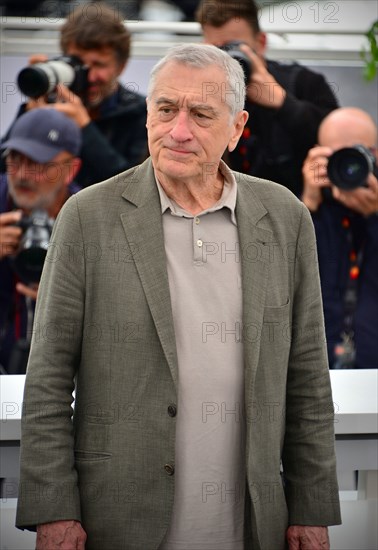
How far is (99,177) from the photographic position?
2.60 meters

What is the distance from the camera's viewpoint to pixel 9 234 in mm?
2453

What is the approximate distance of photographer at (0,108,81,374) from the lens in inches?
97.3

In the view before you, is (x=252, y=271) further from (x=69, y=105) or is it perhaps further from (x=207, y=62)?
(x=69, y=105)

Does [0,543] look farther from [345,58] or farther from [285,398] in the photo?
[345,58]

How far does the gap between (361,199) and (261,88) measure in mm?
438

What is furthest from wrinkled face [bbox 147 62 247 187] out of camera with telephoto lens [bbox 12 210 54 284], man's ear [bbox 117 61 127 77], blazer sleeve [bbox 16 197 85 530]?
man's ear [bbox 117 61 127 77]

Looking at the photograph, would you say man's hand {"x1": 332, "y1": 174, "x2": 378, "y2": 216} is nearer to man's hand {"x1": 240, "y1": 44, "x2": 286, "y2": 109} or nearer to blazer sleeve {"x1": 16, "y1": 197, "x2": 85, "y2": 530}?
man's hand {"x1": 240, "y1": 44, "x2": 286, "y2": 109}

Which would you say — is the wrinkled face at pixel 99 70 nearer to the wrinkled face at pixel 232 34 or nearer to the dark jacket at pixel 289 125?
the wrinkled face at pixel 232 34

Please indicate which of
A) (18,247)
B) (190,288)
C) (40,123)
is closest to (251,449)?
(190,288)

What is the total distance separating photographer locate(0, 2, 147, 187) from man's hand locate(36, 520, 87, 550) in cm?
156

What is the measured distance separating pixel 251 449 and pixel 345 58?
175 cm

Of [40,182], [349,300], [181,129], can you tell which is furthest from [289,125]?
[181,129]

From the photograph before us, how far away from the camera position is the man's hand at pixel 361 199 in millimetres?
2629

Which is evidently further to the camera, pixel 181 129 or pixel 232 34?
pixel 232 34
